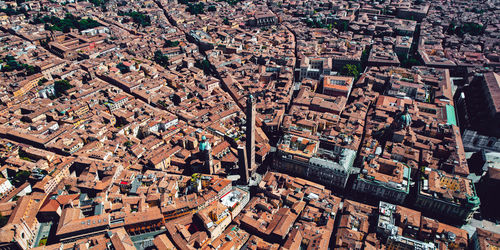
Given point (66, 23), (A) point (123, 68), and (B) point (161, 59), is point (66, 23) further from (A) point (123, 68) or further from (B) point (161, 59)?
(B) point (161, 59)

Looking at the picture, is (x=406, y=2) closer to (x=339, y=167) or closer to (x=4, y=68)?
(x=339, y=167)

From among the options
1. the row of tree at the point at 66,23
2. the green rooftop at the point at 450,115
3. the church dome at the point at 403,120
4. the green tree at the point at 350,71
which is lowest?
the green rooftop at the point at 450,115

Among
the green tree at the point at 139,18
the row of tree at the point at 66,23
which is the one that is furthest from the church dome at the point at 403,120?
the row of tree at the point at 66,23

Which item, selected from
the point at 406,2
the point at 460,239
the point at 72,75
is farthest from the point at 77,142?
the point at 406,2

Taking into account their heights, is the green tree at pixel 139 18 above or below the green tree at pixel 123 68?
above

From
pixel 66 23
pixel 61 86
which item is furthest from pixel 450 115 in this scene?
pixel 66 23

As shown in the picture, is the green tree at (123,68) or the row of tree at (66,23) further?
the row of tree at (66,23)

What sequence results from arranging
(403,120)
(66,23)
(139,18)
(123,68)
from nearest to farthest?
(403,120), (123,68), (66,23), (139,18)

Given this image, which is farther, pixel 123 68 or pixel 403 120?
pixel 123 68

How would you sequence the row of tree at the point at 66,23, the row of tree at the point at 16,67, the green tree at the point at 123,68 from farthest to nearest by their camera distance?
the row of tree at the point at 66,23 → the green tree at the point at 123,68 → the row of tree at the point at 16,67

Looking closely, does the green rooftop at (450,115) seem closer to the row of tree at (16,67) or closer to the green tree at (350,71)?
the green tree at (350,71)

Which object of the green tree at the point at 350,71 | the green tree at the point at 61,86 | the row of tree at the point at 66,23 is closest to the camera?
the green tree at the point at 61,86
